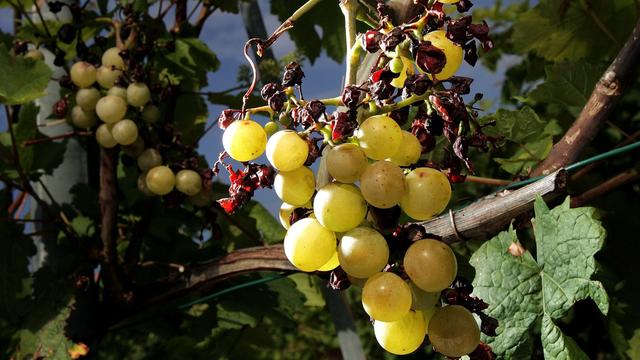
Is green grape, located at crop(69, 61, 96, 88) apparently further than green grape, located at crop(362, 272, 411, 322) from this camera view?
Yes

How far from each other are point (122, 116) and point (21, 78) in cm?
18

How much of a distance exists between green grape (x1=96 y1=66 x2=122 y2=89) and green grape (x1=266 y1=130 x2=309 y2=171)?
29.9 inches

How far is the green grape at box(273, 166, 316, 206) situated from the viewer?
529 mm

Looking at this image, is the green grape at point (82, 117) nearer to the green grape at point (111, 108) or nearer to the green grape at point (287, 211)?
the green grape at point (111, 108)

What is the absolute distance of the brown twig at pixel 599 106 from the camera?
777 millimetres

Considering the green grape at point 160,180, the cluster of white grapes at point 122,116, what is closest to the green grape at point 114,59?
the cluster of white grapes at point 122,116

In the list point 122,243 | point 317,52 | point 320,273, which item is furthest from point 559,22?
point 122,243

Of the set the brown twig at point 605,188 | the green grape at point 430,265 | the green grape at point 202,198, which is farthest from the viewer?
the green grape at point 202,198

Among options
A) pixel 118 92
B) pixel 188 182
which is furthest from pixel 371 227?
pixel 118 92

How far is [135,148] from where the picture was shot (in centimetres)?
119

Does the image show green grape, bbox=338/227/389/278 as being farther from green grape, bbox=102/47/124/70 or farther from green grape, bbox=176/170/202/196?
green grape, bbox=102/47/124/70

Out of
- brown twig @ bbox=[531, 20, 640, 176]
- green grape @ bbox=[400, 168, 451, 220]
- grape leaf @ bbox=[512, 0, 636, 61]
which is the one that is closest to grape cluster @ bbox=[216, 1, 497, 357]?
green grape @ bbox=[400, 168, 451, 220]

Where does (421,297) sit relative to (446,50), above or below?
below

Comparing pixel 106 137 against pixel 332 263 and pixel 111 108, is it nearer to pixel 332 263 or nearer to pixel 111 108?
pixel 111 108
